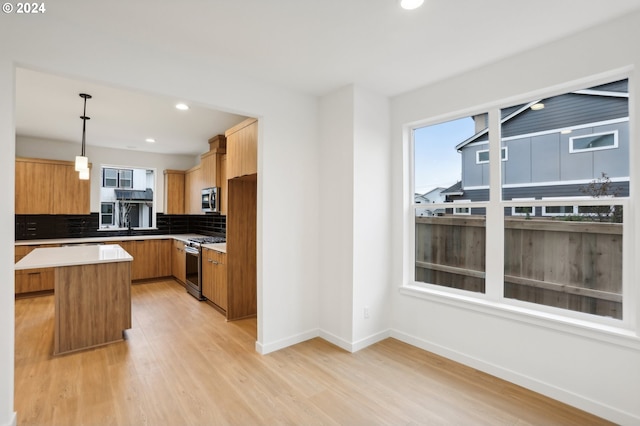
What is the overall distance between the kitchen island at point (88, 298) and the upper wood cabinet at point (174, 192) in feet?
10.9

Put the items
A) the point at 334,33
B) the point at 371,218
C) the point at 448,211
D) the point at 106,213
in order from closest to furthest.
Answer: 1. the point at 334,33
2. the point at 448,211
3. the point at 371,218
4. the point at 106,213

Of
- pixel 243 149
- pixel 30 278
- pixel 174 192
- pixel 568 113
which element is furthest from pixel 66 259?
pixel 568 113

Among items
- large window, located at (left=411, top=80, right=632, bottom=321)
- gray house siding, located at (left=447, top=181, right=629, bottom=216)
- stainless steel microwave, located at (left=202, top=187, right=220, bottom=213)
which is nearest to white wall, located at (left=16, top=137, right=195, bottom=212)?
stainless steel microwave, located at (left=202, top=187, right=220, bottom=213)

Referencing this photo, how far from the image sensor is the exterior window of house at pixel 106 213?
20.7 ft

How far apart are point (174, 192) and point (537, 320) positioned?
6548mm

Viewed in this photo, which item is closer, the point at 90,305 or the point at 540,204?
the point at 540,204

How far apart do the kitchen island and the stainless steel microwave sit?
5.96ft

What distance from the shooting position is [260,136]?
3.09 meters

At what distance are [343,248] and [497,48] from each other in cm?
214

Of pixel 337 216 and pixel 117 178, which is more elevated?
pixel 117 178

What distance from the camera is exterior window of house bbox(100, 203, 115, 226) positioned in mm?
6297

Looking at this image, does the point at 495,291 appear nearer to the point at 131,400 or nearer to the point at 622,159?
the point at 622,159

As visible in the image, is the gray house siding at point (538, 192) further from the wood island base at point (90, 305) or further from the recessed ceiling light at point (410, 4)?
the wood island base at point (90, 305)

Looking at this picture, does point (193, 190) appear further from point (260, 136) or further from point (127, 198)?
point (260, 136)
